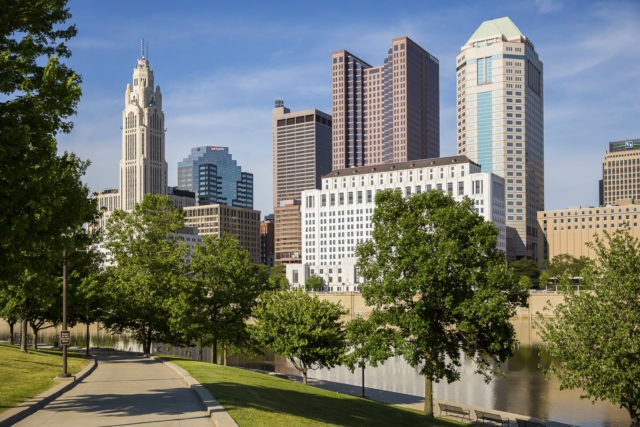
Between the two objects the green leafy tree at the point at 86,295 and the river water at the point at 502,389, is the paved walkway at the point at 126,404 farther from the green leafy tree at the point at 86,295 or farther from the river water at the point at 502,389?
the river water at the point at 502,389

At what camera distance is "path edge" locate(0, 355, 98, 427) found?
832 inches

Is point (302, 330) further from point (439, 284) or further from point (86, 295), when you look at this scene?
point (439, 284)

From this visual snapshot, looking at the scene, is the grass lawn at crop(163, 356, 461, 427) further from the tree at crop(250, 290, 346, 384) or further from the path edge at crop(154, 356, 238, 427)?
the tree at crop(250, 290, 346, 384)

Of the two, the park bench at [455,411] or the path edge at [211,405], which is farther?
the park bench at [455,411]

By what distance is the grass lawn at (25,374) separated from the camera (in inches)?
1009

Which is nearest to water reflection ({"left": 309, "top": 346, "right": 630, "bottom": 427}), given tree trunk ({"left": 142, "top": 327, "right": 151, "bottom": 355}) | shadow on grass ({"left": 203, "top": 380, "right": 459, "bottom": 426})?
shadow on grass ({"left": 203, "top": 380, "right": 459, "bottom": 426})

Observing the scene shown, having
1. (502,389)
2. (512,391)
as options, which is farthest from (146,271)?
(512,391)

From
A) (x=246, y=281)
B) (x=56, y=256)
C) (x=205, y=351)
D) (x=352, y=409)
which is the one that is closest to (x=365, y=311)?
(x=205, y=351)

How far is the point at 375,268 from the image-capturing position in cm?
4000

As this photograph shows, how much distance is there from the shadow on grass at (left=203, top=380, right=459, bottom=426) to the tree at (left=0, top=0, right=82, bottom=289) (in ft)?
28.9

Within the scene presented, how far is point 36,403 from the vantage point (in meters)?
24.0

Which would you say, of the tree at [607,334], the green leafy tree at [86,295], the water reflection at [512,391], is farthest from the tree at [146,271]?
the tree at [607,334]

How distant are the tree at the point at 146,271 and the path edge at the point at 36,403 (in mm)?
22841

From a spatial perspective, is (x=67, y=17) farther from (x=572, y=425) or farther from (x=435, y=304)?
(x=572, y=425)
